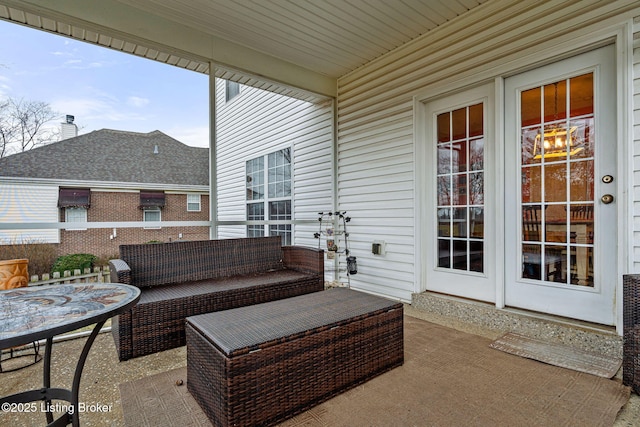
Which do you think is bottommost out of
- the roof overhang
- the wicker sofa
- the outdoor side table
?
the wicker sofa

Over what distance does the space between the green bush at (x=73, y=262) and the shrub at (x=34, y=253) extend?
0.15 feet

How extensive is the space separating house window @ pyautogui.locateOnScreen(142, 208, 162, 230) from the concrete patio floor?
1.07m

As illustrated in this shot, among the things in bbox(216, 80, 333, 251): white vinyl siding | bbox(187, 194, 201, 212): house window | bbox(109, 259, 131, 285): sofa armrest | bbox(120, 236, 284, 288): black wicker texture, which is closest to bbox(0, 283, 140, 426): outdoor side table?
bbox(109, 259, 131, 285): sofa armrest

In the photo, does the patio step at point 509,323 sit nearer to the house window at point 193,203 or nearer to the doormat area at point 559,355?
the doormat area at point 559,355

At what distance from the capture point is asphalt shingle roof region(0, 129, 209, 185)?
2654 millimetres

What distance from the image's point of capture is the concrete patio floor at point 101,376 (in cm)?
162

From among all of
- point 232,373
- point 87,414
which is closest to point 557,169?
point 232,373

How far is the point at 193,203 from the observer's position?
136 inches

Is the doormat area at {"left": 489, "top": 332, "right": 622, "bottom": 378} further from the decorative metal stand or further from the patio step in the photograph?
the decorative metal stand

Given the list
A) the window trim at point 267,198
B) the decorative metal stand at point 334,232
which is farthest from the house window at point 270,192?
the decorative metal stand at point 334,232

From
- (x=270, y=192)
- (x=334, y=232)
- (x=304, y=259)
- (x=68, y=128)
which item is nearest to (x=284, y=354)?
(x=304, y=259)

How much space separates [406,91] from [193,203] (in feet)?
8.92

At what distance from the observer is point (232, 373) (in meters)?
1.40

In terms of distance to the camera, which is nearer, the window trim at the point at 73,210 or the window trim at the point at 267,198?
the window trim at the point at 73,210
